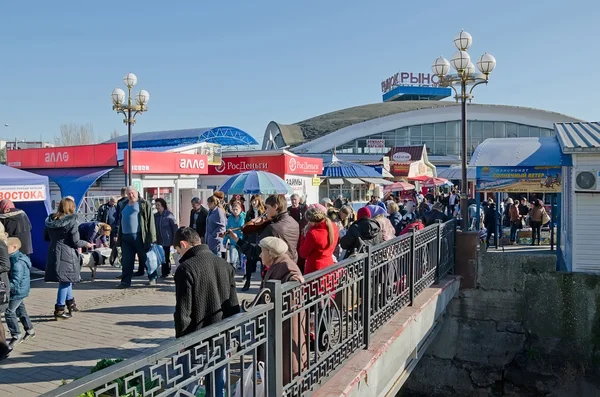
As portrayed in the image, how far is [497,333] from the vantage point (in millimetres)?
10609

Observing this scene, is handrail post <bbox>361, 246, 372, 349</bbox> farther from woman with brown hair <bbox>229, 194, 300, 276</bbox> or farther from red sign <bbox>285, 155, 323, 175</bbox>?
red sign <bbox>285, 155, 323, 175</bbox>

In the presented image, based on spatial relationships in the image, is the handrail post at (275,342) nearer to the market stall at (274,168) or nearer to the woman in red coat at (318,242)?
the woman in red coat at (318,242)

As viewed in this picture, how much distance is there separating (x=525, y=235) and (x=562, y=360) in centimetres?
584

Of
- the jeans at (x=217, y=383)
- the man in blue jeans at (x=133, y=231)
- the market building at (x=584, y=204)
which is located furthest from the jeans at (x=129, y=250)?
the market building at (x=584, y=204)

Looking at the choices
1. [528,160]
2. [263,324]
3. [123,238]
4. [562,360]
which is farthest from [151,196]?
[263,324]

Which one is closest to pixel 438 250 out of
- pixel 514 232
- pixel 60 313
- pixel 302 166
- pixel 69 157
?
pixel 60 313

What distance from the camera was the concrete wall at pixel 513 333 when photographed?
391 inches

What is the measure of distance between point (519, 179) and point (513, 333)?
4.04 metres

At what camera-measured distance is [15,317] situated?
595cm

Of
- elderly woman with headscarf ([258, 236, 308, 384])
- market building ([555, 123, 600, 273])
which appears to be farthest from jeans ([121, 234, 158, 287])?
market building ([555, 123, 600, 273])

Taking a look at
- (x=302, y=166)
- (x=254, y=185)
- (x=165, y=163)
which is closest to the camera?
(x=254, y=185)

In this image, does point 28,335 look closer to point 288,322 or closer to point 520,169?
point 288,322

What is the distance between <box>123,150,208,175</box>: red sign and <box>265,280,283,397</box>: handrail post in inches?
530

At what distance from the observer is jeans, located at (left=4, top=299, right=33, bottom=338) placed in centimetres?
587
